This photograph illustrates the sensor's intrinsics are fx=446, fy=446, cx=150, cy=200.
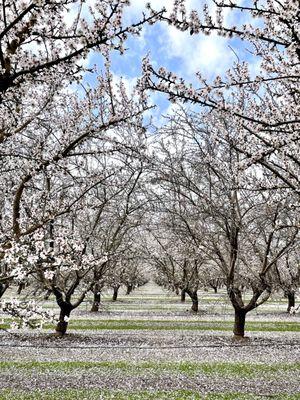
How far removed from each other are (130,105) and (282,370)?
9703 mm

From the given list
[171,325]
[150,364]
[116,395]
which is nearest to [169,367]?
[150,364]

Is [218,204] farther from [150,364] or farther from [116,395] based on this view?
[116,395]

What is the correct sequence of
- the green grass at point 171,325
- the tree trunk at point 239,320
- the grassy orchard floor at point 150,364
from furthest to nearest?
the green grass at point 171,325 → the tree trunk at point 239,320 → the grassy orchard floor at point 150,364

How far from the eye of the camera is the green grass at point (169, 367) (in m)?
13.5

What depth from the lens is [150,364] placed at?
47.7 ft

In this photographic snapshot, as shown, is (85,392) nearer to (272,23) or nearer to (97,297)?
(272,23)

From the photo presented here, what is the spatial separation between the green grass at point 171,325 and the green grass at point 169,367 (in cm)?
983

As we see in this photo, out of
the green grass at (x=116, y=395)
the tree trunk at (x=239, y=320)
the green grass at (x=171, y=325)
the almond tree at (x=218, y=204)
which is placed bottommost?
the green grass at (x=116, y=395)

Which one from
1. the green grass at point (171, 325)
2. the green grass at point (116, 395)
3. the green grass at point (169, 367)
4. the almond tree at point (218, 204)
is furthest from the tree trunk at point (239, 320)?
the green grass at point (116, 395)

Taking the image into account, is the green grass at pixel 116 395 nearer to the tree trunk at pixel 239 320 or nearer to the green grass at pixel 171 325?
the tree trunk at pixel 239 320

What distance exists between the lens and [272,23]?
6.23 metres

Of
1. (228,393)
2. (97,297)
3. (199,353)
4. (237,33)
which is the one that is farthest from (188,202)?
(97,297)

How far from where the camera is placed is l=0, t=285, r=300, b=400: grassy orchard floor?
11242 millimetres

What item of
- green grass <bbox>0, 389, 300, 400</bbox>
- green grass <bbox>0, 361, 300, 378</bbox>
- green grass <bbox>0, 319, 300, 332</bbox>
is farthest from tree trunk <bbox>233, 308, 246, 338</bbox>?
green grass <bbox>0, 389, 300, 400</bbox>
